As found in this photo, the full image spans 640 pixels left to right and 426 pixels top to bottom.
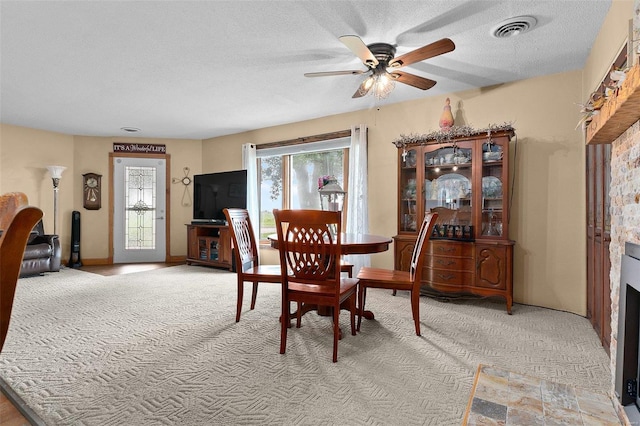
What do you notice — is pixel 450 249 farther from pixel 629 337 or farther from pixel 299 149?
pixel 299 149

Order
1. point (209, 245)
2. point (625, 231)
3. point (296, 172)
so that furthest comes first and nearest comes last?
point (209, 245) → point (296, 172) → point (625, 231)

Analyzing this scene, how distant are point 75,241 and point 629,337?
7.16 metres

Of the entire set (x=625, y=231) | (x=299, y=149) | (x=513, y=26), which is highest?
(x=513, y=26)

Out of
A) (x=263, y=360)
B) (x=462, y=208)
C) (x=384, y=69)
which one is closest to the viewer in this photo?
(x=263, y=360)

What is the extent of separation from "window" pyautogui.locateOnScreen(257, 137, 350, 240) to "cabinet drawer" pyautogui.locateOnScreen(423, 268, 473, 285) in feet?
5.97

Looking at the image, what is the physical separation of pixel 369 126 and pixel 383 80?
1804mm

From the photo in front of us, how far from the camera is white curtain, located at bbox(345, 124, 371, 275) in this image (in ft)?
14.9

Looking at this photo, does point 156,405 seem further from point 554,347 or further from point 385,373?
point 554,347

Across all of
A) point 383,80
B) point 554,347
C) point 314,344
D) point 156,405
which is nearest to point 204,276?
point 314,344

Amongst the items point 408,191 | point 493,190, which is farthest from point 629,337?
point 408,191

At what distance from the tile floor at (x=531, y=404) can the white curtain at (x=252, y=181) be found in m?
4.61

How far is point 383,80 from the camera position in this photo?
284 cm

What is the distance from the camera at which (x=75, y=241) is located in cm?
591

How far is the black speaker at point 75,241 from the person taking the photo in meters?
5.84
